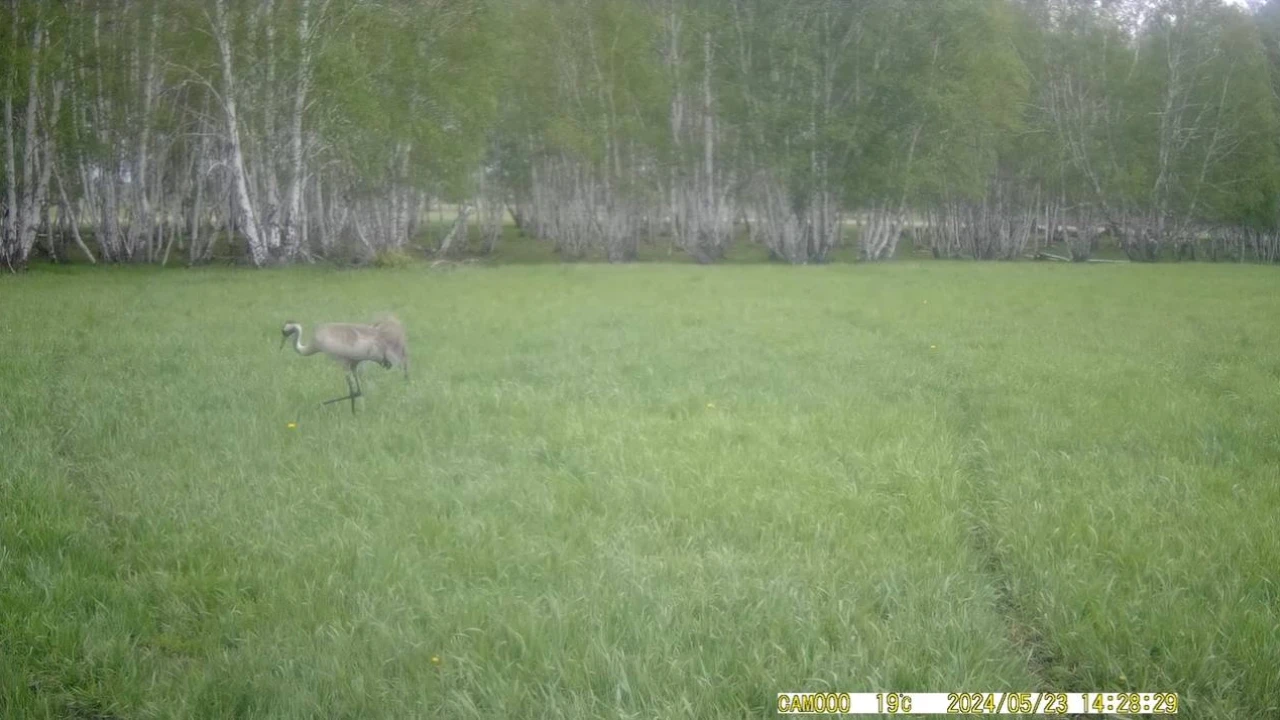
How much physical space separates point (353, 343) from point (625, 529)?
3204mm

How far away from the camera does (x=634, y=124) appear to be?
123ft

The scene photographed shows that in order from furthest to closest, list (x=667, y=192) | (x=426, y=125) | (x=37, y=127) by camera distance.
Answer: (x=667, y=192) → (x=426, y=125) → (x=37, y=127)

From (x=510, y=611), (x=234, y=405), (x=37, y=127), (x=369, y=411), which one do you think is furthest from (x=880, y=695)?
(x=37, y=127)

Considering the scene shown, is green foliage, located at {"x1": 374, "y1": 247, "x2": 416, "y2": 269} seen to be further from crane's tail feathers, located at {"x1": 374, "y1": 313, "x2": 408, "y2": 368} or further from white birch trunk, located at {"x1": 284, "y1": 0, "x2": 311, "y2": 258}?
crane's tail feathers, located at {"x1": 374, "y1": 313, "x2": 408, "y2": 368}

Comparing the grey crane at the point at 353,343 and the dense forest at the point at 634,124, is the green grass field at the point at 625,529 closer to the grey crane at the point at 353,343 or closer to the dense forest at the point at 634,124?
the grey crane at the point at 353,343


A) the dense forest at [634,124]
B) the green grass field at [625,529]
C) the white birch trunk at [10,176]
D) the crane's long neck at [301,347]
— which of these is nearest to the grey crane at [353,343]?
the crane's long neck at [301,347]

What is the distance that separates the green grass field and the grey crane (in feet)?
1.57

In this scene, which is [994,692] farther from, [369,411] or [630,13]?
[630,13]

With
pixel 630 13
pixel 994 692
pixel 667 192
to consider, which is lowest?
pixel 994 692

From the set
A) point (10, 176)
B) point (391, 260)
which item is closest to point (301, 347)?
point (10, 176)

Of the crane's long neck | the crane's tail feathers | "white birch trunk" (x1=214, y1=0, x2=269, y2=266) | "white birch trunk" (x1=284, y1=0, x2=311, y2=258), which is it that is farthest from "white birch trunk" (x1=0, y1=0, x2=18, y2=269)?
the crane's long neck

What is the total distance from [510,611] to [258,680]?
3.31 feet

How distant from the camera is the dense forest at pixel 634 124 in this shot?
2761cm

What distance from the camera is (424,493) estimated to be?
5.92 metres
